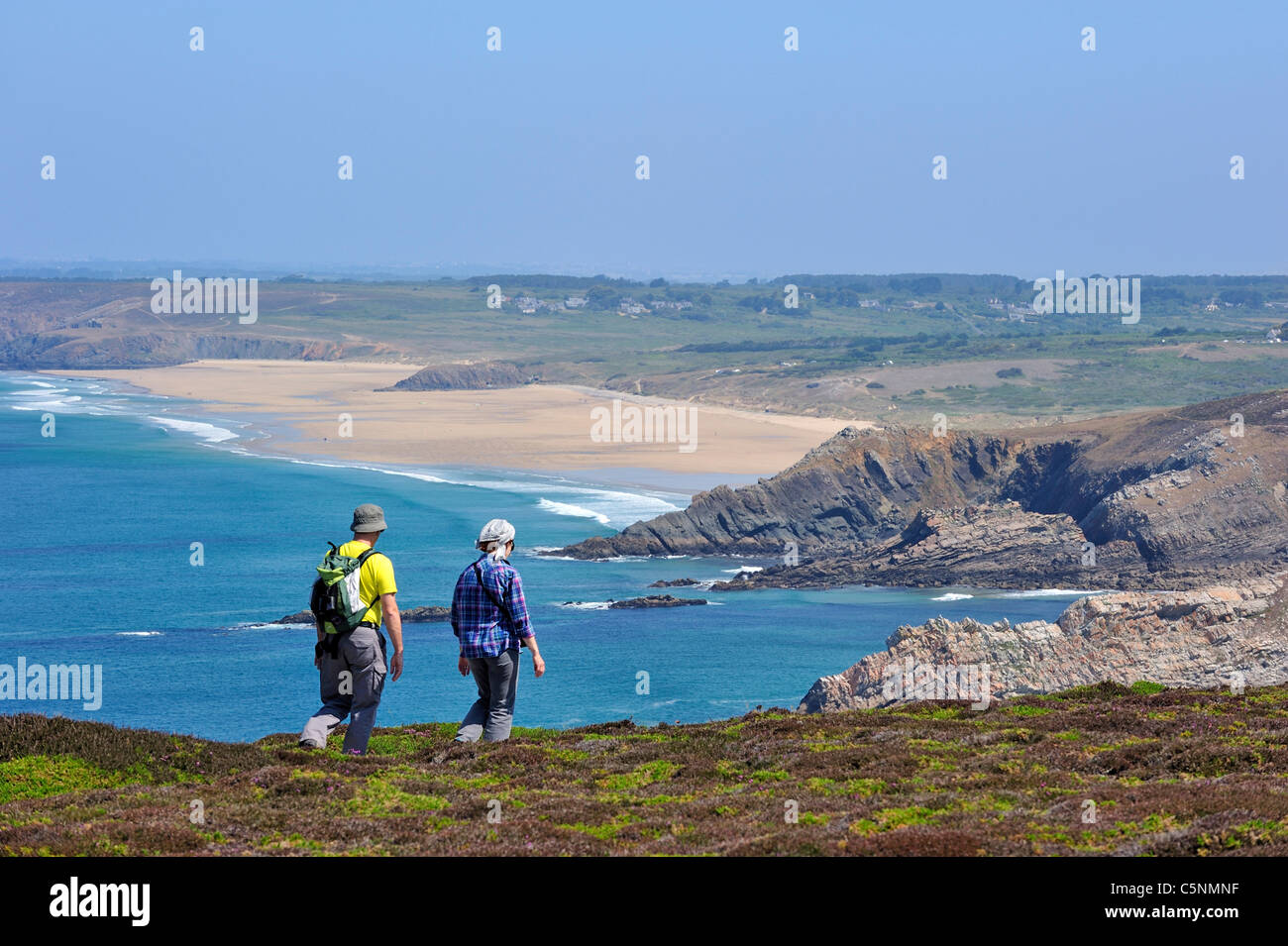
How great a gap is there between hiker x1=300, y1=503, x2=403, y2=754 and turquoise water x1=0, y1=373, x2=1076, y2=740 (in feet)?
100

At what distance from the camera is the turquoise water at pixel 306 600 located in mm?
51406

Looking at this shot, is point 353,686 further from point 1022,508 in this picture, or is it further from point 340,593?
point 1022,508

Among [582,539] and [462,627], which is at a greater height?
[462,627]

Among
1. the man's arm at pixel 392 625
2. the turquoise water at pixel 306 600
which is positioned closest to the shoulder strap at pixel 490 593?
the man's arm at pixel 392 625

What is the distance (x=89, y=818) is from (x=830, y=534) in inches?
3139

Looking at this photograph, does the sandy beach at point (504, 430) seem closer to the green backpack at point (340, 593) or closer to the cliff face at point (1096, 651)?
the cliff face at point (1096, 651)

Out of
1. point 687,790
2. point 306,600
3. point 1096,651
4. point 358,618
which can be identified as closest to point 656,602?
point 306,600

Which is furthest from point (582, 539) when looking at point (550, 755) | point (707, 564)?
point (550, 755)

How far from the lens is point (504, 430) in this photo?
478ft
